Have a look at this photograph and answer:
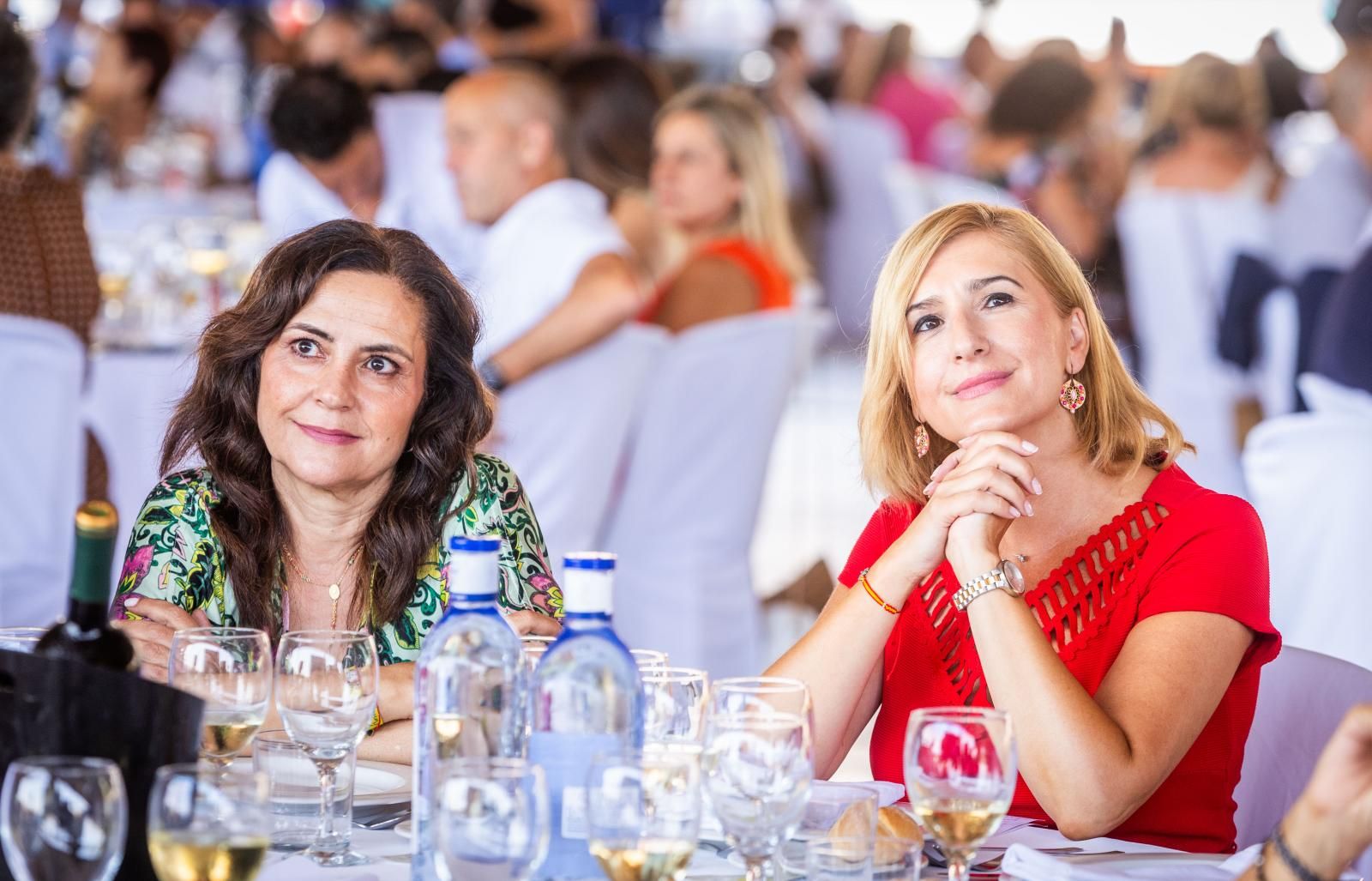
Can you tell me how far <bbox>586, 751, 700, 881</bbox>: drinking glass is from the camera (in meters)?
1.21

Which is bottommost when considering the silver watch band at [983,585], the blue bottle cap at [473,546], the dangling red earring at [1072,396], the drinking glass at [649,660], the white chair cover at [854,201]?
the drinking glass at [649,660]

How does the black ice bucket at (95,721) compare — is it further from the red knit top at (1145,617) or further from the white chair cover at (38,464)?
the white chair cover at (38,464)

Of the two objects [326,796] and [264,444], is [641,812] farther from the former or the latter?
[264,444]

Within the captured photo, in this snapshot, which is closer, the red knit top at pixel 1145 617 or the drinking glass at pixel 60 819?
the drinking glass at pixel 60 819

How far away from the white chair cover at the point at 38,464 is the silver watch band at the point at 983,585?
242 centimetres

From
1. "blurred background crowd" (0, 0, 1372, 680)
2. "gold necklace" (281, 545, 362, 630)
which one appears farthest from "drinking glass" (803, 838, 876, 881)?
"blurred background crowd" (0, 0, 1372, 680)

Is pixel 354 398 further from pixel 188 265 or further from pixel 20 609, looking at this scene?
pixel 188 265

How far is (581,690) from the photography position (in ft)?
4.49

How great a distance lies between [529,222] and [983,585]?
2818 mm

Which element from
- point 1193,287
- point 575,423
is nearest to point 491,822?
point 575,423

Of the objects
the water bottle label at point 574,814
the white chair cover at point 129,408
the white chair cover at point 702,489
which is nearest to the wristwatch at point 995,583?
the water bottle label at point 574,814

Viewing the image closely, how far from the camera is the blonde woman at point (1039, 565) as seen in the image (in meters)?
1.78

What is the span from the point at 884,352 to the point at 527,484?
7.30ft

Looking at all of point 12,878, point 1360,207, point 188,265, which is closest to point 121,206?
point 188,265
